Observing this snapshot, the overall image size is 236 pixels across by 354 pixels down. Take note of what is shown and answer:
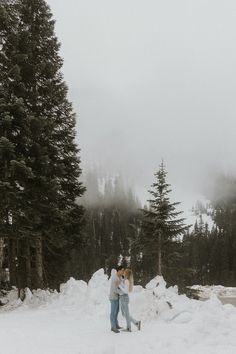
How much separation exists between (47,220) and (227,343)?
40.8 feet

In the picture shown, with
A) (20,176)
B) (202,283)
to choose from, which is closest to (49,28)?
(20,176)

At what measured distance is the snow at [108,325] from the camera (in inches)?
399

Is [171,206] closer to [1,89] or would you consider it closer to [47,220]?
[47,220]

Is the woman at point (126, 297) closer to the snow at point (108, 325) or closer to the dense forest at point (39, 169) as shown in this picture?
the snow at point (108, 325)

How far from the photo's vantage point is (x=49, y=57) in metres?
23.1

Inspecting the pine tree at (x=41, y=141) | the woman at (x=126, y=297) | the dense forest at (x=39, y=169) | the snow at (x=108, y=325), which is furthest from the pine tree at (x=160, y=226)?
the woman at (x=126, y=297)

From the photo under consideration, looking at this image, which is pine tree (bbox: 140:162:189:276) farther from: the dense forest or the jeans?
the jeans

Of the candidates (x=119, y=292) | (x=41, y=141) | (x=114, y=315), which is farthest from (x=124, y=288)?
(x=41, y=141)

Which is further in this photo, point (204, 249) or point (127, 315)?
point (204, 249)

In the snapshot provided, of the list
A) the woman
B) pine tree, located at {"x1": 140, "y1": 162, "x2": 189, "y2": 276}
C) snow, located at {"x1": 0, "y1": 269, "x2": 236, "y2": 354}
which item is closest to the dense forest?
pine tree, located at {"x1": 140, "y1": 162, "x2": 189, "y2": 276}

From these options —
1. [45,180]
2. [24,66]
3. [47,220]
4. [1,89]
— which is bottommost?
[47,220]

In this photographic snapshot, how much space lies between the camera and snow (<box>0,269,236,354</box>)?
10125 mm

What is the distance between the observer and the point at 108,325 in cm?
1358

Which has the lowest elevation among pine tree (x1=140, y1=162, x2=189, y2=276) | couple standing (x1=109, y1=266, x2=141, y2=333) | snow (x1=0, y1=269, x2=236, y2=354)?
snow (x1=0, y1=269, x2=236, y2=354)
